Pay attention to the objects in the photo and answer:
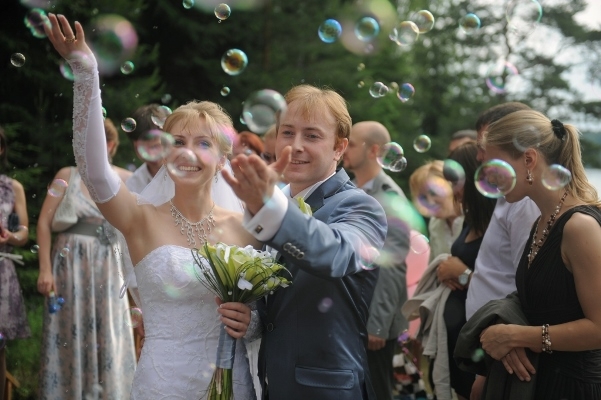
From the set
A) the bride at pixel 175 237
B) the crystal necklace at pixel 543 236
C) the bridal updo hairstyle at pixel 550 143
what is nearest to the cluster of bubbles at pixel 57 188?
the bride at pixel 175 237

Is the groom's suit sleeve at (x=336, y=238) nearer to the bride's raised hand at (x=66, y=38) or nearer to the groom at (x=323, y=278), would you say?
the groom at (x=323, y=278)

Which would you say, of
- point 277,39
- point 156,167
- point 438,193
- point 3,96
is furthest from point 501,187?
point 277,39

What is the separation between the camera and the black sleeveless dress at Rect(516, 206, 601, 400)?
130 inches

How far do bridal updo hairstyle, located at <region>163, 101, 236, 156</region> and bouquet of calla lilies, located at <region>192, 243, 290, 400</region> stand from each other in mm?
719

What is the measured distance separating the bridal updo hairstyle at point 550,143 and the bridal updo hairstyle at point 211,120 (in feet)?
4.39

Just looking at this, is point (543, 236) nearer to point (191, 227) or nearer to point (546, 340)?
point (546, 340)

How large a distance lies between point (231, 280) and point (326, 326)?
1.47ft

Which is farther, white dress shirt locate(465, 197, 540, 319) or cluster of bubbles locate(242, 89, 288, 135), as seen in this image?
white dress shirt locate(465, 197, 540, 319)

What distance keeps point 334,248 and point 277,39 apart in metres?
14.1

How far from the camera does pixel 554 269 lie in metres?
3.35

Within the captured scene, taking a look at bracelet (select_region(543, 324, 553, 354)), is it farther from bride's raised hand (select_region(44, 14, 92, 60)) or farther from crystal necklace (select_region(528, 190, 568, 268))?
bride's raised hand (select_region(44, 14, 92, 60))

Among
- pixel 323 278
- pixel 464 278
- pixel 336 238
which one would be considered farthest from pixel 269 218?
pixel 464 278

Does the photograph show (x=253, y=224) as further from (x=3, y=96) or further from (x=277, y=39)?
(x=277, y=39)

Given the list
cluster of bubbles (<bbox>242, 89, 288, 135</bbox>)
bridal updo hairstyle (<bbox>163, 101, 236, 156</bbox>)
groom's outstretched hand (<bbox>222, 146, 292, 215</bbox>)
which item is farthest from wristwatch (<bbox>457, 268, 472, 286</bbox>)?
groom's outstretched hand (<bbox>222, 146, 292, 215</bbox>)
